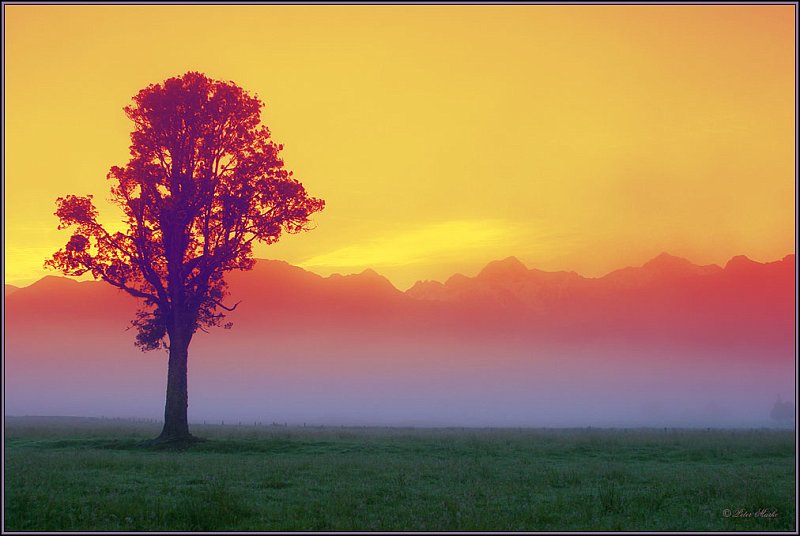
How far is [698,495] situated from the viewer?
24.4 meters

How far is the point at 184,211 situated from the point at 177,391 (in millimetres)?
11779

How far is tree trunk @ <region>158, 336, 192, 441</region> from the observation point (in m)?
45.2

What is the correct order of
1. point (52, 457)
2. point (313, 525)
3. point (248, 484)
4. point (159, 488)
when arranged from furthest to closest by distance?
point (52, 457), point (248, 484), point (159, 488), point (313, 525)

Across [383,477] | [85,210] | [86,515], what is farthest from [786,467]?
[85,210]

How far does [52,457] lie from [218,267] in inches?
697

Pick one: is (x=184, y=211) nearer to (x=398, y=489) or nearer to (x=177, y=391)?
(x=177, y=391)

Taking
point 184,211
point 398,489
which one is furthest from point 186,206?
point 398,489

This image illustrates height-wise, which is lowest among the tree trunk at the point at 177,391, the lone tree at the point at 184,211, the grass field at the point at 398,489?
the grass field at the point at 398,489

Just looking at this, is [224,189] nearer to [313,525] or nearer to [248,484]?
[248,484]

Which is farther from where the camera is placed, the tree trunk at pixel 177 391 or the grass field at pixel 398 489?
the tree trunk at pixel 177 391

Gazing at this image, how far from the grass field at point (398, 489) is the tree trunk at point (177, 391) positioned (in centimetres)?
432

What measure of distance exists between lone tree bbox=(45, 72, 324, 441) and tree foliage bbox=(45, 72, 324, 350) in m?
0.07

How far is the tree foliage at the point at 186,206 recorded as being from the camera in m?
46.7

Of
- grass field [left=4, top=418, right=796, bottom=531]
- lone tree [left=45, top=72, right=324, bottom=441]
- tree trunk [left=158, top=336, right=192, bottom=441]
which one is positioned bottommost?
grass field [left=4, top=418, right=796, bottom=531]
